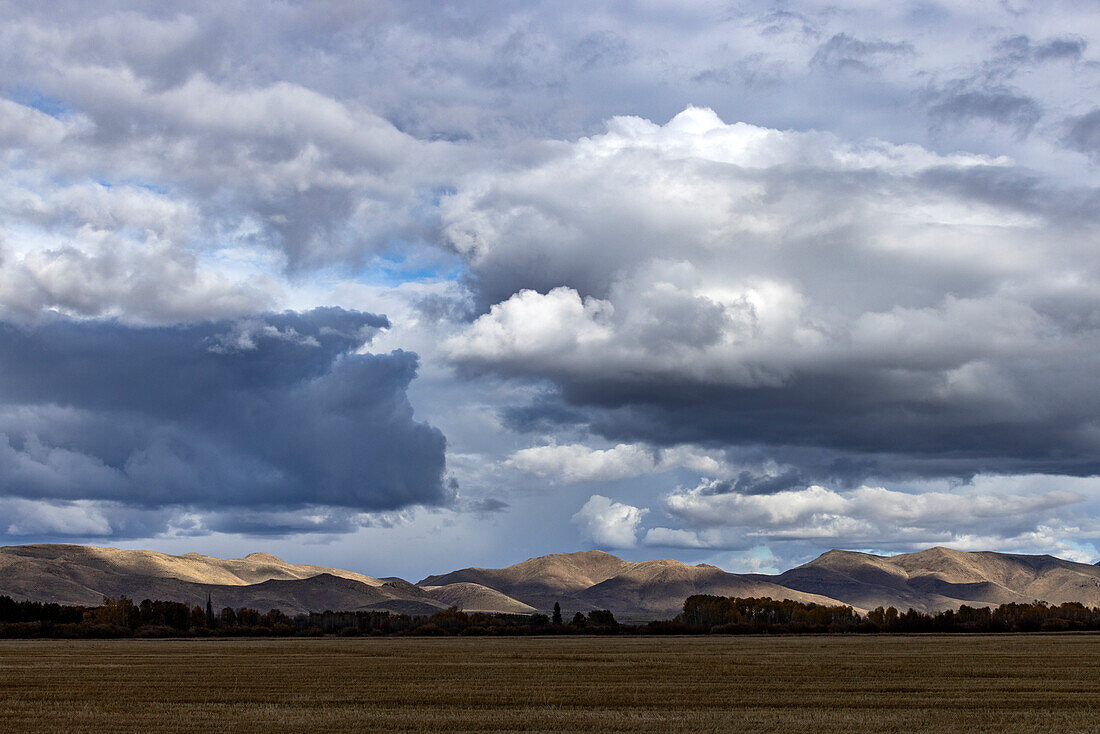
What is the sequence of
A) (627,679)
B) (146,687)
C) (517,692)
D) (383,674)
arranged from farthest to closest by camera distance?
(383,674) → (627,679) → (146,687) → (517,692)

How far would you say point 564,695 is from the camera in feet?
192

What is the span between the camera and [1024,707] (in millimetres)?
52375

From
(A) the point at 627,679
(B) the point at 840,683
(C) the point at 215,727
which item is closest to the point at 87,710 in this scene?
(C) the point at 215,727

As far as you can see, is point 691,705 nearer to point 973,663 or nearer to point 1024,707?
point 1024,707

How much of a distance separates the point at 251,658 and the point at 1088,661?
75.9 metres

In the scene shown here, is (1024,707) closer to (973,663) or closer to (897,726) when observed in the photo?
(897,726)

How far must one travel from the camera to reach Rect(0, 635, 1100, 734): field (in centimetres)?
4578

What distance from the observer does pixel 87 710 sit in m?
52.0

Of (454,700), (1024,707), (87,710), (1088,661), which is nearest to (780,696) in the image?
(1024,707)

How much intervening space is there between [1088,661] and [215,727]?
7480 cm

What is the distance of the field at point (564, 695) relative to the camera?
45.8 m

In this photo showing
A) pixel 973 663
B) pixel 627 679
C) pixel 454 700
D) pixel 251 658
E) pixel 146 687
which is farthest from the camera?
pixel 251 658

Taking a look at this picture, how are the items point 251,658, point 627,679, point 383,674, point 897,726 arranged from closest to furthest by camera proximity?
point 897,726, point 627,679, point 383,674, point 251,658

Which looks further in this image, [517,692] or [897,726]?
[517,692]
